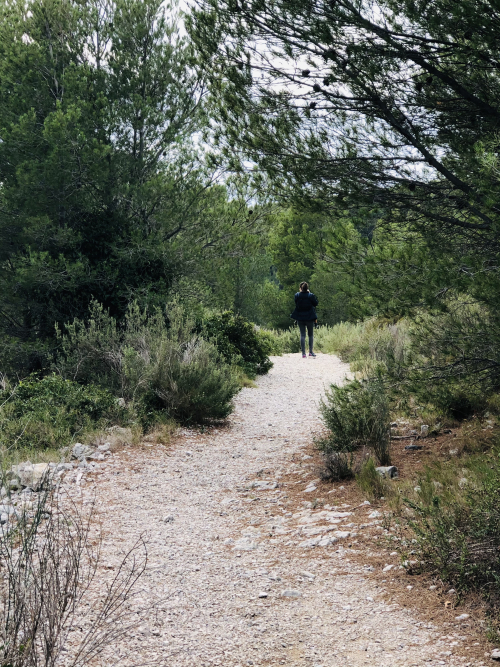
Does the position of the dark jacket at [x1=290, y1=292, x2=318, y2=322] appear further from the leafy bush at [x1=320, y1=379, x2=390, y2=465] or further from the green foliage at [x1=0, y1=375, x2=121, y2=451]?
the leafy bush at [x1=320, y1=379, x2=390, y2=465]

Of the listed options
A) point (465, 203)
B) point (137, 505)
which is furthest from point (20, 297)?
point (465, 203)

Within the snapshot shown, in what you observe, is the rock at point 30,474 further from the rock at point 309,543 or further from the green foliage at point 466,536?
the green foliage at point 466,536

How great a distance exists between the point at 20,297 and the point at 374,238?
9.36m

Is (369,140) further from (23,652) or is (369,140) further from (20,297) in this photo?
(20,297)

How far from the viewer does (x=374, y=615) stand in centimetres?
327

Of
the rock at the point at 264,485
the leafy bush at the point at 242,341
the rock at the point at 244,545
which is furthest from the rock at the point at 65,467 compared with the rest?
the leafy bush at the point at 242,341

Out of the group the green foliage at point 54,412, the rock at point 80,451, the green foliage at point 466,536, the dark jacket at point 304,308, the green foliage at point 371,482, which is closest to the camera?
the green foliage at point 466,536

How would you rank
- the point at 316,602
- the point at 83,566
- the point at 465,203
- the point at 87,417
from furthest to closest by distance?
the point at 87,417, the point at 465,203, the point at 83,566, the point at 316,602

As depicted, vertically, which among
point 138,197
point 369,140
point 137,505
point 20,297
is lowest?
point 137,505

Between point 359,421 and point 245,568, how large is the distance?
2513 millimetres

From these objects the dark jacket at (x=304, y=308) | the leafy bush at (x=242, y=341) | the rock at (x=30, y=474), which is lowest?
the rock at (x=30, y=474)

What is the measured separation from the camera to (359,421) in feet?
20.2

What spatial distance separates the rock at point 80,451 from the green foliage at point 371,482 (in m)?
3.06

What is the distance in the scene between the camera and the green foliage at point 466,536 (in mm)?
3350
